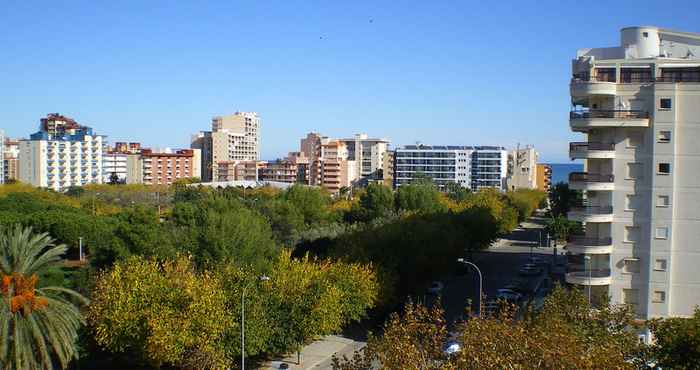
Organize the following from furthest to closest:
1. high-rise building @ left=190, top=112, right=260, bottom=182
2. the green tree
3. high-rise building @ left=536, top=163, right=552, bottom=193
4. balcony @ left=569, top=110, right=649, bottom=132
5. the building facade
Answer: high-rise building @ left=190, top=112, right=260, bottom=182 < high-rise building @ left=536, top=163, right=552, bottom=193 < the building facade < the green tree < balcony @ left=569, top=110, right=649, bottom=132

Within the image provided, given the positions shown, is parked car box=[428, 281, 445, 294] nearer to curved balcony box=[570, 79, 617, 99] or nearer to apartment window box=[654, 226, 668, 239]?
Answer: apartment window box=[654, 226, 668, 239]

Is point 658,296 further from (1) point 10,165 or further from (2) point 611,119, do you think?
(1) point 10,165

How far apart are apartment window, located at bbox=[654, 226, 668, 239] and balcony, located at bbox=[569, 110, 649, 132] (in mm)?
3781

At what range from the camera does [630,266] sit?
26375 mm

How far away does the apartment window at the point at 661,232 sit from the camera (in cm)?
2572

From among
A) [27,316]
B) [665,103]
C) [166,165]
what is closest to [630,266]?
[665,103]

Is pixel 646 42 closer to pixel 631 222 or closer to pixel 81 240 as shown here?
pixel 631 222

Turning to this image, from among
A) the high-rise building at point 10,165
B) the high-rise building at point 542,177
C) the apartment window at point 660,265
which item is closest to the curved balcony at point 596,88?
the apartment window at point 660,265

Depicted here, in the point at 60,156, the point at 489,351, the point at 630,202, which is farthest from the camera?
the point at 60,156

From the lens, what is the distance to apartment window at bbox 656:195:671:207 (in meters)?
25.6

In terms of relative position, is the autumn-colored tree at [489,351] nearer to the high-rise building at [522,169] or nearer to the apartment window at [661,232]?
the apartment window at [661,232]

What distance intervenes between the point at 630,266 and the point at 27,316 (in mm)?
20301

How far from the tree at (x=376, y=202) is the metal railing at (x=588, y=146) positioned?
39350 millimetres

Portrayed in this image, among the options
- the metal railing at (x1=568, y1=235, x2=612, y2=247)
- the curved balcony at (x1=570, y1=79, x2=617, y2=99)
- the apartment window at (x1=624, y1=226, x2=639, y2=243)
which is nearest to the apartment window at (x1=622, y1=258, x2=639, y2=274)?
the apartment window at (x1=624, y1=226, x2=639, y2=243)
